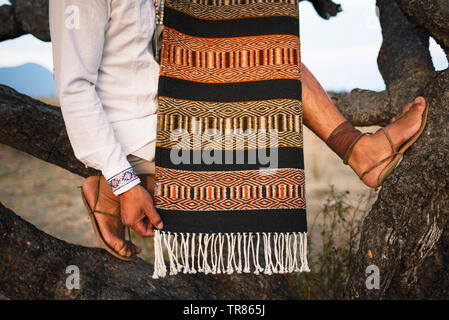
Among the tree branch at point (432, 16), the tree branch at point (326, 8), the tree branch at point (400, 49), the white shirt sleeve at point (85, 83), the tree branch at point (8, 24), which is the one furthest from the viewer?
the tree branch at point (326, 8)

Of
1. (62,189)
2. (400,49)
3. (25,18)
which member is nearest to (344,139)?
(400,49)

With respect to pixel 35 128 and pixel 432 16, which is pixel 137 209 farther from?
pixel 432 16

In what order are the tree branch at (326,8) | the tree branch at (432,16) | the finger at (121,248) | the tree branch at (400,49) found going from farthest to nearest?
the tree branch at (326,8) < the tree branch at (400,49) < the finger at (121,248) < the tree branch at (432,16)

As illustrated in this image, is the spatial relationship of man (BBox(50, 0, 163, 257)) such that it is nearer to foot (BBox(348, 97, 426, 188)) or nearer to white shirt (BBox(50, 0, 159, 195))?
white shirt (BBox(50, 0, 159, 195))

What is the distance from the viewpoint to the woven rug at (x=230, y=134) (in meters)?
1.96

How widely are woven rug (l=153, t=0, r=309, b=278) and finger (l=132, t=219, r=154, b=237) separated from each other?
1.8 inches

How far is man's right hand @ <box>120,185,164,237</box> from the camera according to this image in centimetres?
187

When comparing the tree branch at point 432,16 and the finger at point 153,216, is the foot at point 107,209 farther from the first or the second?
the tree branch at point 432,16

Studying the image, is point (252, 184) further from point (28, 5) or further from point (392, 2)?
point (28, 5)

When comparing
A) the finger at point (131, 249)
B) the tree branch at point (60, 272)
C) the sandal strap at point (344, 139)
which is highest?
A: the sandal strap at point (344, 139)

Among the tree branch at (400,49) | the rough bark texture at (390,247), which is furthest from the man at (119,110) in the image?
the tree branch at (400,49)

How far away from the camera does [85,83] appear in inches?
71.7

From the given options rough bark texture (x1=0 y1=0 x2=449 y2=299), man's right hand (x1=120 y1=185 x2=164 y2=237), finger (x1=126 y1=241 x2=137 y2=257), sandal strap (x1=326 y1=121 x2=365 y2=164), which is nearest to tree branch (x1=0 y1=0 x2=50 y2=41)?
rough bark texture (x1=0 y1=0 x2=449 y2=299)

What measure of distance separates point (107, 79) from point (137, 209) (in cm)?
57
